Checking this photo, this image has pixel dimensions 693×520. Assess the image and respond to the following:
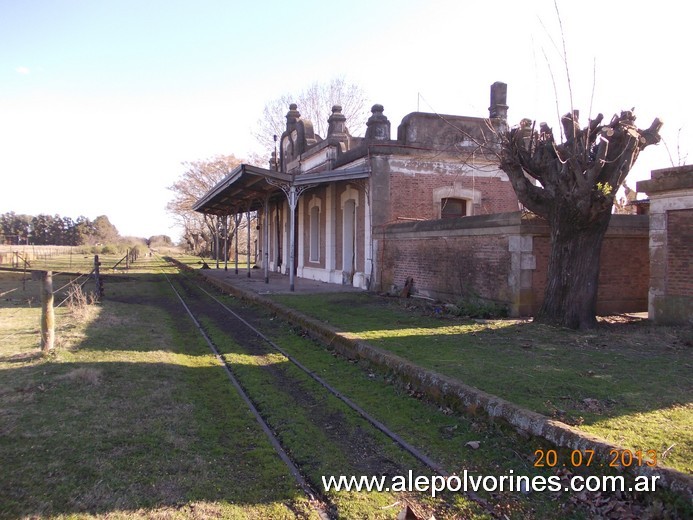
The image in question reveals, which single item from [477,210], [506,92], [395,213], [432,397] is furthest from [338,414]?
[506,92]

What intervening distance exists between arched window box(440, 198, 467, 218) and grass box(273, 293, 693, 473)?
6.92 m

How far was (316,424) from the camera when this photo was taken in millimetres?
5156

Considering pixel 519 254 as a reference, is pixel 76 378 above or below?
below

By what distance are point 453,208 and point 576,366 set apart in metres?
11.5

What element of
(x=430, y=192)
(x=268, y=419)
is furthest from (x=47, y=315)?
(x=430, y=192)

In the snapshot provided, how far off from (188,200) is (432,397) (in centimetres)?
4935

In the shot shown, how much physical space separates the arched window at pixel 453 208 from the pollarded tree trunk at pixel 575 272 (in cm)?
803

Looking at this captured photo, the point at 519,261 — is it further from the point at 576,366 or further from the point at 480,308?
the point at 576,366

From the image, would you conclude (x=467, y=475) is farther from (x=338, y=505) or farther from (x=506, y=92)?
(x=506, y=92)

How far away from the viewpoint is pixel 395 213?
644 inches

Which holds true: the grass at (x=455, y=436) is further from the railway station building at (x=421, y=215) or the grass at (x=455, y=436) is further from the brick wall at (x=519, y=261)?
the railway station building at (x=421, y=215)

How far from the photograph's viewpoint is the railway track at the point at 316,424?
13.1 ft

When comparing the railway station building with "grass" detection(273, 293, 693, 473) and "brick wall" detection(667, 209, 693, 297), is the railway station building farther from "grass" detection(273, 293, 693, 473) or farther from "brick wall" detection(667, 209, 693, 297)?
"brick wall" detection(667, 209, 693, 297)

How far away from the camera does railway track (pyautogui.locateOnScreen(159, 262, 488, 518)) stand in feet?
13.1
